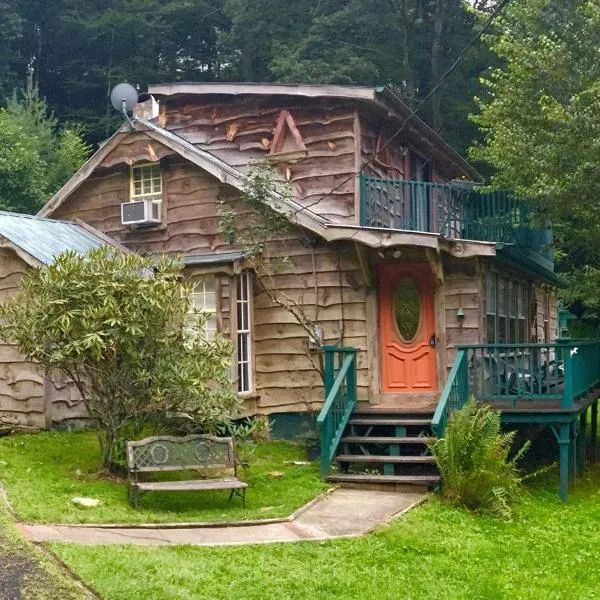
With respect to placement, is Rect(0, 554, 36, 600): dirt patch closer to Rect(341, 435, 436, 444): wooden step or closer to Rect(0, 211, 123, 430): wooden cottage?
Rect(341, 435, 436, 444): wooden step

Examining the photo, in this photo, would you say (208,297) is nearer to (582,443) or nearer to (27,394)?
(27,394)

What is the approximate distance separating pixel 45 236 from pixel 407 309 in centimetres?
630

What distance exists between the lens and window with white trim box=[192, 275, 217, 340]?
13.4 meters

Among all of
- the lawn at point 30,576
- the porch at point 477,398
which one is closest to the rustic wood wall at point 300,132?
the porch at point 477,398

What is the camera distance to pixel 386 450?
37.8 ft

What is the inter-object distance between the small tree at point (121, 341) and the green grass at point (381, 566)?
9.25 feet

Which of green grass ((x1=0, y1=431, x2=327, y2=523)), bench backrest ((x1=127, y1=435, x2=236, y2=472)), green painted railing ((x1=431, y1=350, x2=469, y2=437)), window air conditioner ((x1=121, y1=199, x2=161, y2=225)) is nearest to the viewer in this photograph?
green grass ((x1=0, y1=431, x2=327, y2=523))

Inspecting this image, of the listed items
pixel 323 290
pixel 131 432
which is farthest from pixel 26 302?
pixel 323 290

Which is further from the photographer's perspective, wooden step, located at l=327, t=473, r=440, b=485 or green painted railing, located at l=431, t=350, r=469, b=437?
green painted railing, located at l=431, t=350, r=469, b=437

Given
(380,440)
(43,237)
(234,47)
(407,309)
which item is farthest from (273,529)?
(234,47)

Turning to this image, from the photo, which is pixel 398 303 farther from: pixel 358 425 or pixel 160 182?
pixel 160 182

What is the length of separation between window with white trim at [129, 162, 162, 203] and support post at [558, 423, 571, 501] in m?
8.03

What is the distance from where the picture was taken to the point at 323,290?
43.0 ft

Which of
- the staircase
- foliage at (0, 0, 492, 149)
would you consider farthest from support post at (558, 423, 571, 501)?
foliage at (0, 0, 492, 149)
